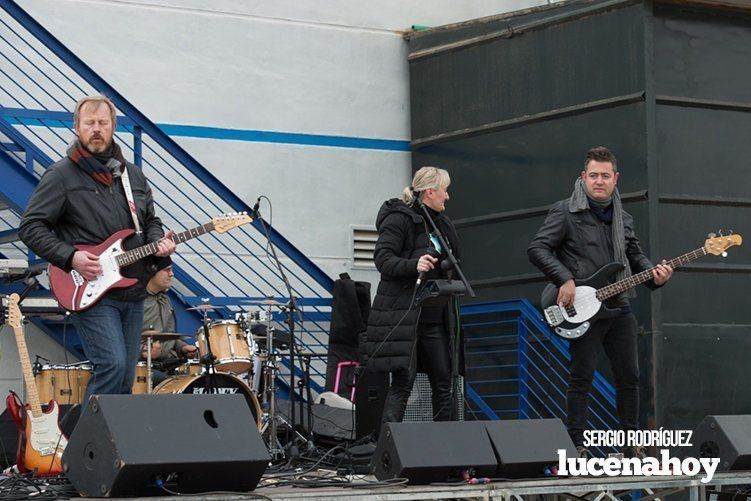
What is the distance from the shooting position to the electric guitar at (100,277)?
236 inches

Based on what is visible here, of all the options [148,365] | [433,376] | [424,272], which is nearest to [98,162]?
[424,272]

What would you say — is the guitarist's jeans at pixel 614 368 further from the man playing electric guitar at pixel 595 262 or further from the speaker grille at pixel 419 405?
the speaker grille at pixel 419 405

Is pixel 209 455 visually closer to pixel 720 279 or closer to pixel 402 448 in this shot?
pixel 402 448

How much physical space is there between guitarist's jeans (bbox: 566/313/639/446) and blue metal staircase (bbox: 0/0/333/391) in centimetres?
303

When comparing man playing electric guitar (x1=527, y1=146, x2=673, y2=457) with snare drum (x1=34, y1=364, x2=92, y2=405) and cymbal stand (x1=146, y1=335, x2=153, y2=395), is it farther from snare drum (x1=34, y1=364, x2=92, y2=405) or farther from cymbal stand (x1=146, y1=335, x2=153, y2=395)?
snare drum (x1=34, y1=364, x2=92, y2=405)

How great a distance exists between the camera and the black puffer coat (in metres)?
7.46

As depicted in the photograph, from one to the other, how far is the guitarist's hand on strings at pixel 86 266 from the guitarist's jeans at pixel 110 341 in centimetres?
13

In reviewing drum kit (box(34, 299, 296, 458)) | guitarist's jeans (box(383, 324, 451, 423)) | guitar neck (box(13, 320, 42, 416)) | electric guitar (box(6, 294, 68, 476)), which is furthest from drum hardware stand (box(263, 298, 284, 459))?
guitar neck (box(13, 320, 42, 416))

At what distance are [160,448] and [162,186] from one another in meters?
5.70

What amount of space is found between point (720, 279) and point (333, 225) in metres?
3.51

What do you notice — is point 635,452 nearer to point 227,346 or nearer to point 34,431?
point 227,346

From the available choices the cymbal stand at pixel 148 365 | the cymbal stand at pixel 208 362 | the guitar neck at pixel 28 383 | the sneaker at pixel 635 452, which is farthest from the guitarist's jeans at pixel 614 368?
the guitar neck at pixel 28 383

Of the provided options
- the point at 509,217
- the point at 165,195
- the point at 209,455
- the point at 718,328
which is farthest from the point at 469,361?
the point at 209,455

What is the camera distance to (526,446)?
6324 millimetres
